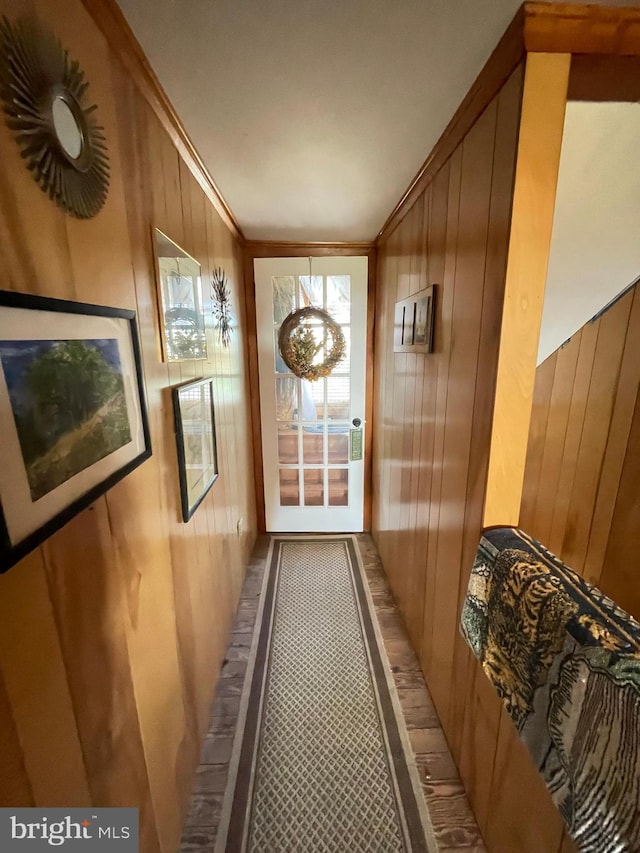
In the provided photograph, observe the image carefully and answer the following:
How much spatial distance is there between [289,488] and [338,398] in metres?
0.78

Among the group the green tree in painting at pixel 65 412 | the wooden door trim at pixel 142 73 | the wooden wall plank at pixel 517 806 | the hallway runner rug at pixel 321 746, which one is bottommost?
the hallway runner rug at pixel 321 746

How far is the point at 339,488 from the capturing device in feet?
8.95

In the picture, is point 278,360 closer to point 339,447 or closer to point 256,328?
point 256,328

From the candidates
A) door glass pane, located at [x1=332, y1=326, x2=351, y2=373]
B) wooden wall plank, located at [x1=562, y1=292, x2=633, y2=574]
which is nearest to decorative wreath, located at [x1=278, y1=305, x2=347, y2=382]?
door glass pane, located at [x1=332, y1=326, x2=351, y2=373]

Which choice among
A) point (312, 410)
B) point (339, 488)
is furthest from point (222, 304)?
point (339, 488)

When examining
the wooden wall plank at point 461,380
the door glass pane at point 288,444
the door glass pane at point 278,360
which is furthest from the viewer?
the door glass pane at point 288,444

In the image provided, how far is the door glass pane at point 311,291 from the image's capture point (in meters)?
2.37

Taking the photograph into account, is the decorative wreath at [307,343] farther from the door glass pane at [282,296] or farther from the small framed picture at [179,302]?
the small framed picture at [179,302]

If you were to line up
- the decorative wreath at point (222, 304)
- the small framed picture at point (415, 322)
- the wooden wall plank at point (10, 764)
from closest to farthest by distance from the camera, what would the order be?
the wooden wall plank at point (10, 764) < the small framed picture at point (415, 322) < the decorative wreath at point (222, 304)

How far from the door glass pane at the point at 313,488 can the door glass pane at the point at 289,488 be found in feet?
0.23

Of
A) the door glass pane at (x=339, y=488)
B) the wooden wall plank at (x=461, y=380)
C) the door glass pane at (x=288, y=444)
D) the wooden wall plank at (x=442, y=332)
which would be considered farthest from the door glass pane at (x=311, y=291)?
the wooden wall plank at (x=461, y=380)

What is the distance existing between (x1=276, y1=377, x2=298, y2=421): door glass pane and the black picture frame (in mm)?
1024

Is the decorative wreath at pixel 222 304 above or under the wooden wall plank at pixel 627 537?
above

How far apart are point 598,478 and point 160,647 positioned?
133cm
